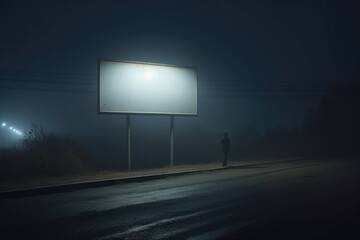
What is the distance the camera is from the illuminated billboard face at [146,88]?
76.9 ft

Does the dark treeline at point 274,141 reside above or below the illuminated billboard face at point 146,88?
below

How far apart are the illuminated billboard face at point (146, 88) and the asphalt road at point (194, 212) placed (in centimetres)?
889

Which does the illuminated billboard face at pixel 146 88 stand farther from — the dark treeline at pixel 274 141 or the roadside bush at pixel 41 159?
the dark treeline at pixel 274 141

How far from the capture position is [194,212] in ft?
33.3

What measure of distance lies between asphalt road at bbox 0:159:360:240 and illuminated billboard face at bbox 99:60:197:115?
8.89 meters

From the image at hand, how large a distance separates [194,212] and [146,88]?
1538cm

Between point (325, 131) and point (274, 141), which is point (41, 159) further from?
point (325, 131)

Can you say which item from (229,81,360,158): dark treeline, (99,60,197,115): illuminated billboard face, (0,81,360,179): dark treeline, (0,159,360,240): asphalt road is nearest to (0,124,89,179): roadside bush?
(99,60,197,115): illuminated billboard face

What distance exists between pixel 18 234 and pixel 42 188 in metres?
7.44

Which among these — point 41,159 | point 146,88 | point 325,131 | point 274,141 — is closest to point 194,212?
point 41,159

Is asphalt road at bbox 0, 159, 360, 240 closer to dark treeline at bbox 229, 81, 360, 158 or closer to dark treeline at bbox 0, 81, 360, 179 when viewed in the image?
dark treeline at bbox 0, 81, 360, 179

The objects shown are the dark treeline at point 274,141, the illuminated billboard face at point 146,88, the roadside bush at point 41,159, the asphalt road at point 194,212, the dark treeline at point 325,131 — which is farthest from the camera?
the dark treeline at point 325,131

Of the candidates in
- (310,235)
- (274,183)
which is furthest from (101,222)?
(274,183)

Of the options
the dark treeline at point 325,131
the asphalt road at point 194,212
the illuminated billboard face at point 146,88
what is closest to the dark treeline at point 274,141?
the dark treeline at point 325,131
